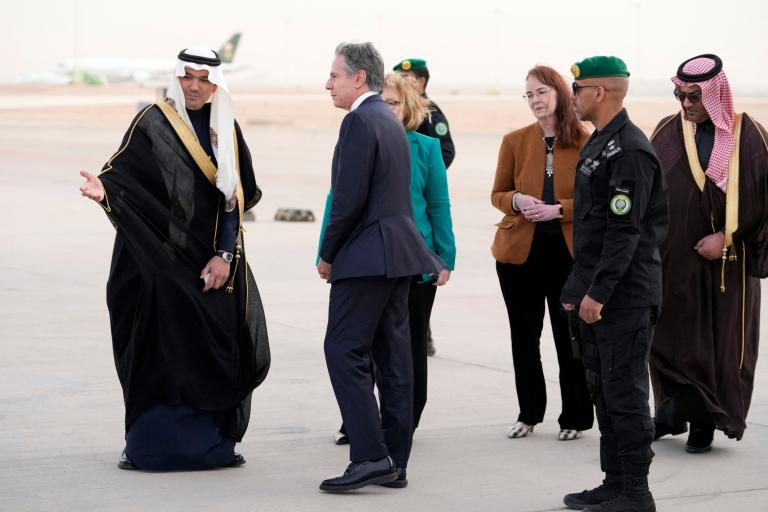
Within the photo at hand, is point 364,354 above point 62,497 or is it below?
above

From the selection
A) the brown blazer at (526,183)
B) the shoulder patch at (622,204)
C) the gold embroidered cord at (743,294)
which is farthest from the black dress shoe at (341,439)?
the shoulder patch at (622,204)

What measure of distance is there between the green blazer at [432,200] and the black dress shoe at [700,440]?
139cm

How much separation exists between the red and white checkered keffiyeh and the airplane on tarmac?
14271 cm

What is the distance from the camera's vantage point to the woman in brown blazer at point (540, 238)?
6529 mm

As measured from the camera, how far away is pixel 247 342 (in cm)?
609

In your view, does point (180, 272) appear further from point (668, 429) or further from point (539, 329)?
point (668, 429)

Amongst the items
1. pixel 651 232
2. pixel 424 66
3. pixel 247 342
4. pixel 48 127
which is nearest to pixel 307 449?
pixel 247 342

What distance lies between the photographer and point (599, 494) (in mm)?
5324

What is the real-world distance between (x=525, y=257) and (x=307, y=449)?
139 centimetres

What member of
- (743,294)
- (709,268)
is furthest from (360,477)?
(743,294)

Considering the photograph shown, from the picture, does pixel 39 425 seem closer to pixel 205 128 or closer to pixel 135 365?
pixel 135 365

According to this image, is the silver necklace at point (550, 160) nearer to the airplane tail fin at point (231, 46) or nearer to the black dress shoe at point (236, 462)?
the black dress shoe at point (236, 462)

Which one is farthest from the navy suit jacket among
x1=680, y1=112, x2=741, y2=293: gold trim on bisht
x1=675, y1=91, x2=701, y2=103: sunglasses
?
x1=680, y1=112, x2=741, y2=293: gold trim on bisht

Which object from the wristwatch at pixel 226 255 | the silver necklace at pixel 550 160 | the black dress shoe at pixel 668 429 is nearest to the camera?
the wristwatch at pixel 226 255
